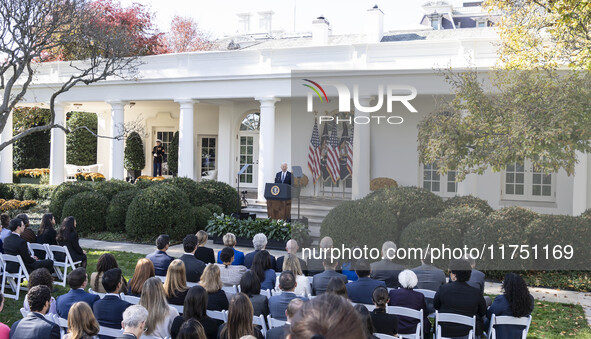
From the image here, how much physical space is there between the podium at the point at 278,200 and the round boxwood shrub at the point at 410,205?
11.0 ft

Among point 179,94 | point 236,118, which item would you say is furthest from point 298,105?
point 179,94

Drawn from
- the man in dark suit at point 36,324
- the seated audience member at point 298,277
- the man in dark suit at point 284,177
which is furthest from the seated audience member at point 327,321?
the man in dark suit at point 284,177

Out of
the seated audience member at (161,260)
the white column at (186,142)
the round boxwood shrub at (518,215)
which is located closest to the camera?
the seated audience member at (161,260)

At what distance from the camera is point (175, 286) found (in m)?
6.17

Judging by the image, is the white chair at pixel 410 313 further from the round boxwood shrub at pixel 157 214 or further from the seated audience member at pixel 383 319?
the round boxwood shrub at pixel 157 214

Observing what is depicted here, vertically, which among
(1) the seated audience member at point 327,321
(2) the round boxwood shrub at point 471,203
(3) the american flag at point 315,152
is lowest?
(2) the round boxwood shrub at point 471,203

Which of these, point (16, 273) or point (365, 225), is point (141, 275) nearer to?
point (16, 273)

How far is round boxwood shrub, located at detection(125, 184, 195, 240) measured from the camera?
14211 millimetres

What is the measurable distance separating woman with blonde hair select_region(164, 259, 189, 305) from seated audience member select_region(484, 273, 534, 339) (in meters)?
3.58

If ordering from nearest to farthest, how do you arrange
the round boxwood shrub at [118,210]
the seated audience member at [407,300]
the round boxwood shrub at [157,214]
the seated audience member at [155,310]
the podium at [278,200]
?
the seated audience member at [155,310] < the seated audience member at [407,300] < the round boxwood shrub at [157,214] < the podium at [278,200] < the round boxwood shrub at [118,210]

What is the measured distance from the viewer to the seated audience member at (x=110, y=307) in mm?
5469

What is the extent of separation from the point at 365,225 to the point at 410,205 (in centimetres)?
120

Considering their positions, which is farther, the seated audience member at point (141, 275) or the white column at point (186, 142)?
the white column at point (186, 142)

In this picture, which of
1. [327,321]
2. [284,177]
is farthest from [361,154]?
[327,321]
